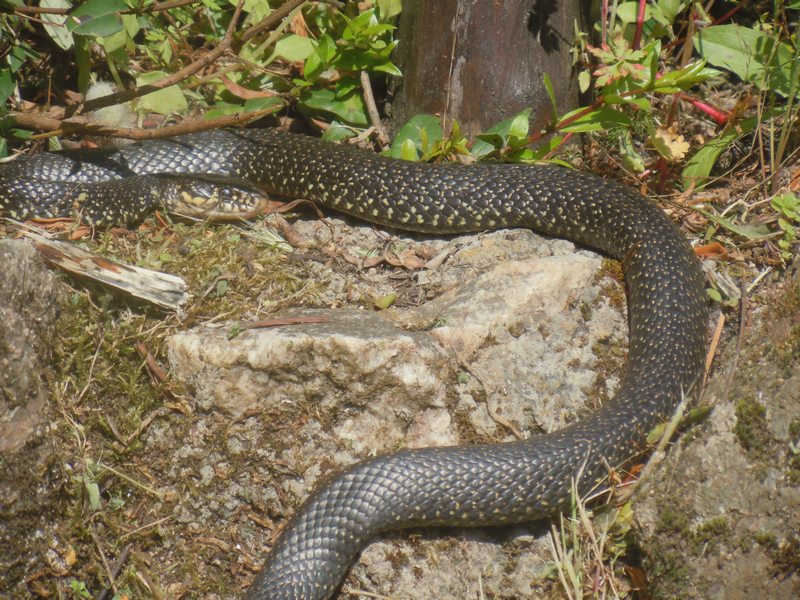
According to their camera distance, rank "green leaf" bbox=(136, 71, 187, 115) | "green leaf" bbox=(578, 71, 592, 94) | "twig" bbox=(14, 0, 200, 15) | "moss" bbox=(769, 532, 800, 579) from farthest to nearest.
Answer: "green leaf" bbox=(136, 71, 187, 115) → "green leaf" bbox=(578, 71, 592, 94) → "twig" bbox=(14, 0, 200, 15) → "moss" bbox=(769, 532, 800, 579)

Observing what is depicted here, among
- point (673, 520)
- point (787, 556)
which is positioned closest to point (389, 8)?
point (673, 520)

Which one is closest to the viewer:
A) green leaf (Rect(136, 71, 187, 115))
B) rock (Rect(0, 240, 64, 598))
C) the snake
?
rock (Rect(0, 240, 64, 598))

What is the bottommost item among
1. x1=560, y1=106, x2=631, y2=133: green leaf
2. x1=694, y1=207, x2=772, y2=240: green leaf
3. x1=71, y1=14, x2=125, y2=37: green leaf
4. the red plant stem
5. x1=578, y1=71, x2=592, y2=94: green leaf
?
x1=694, y1=207, x2=772, y2=240: green leaf

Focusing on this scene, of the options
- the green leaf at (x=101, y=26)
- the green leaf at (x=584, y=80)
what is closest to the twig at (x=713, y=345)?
the green leaf at (x=584, y=80)

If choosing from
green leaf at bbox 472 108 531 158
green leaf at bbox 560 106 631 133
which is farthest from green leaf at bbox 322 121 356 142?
green leaf at bbox 560 106 631 133

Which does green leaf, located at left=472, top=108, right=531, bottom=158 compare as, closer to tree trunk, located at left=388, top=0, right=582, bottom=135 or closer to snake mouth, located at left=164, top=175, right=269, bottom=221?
tree trunk, located at left=388, top=0, right=582, bottom=135

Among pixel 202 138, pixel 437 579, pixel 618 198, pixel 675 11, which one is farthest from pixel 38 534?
pixel 675 11

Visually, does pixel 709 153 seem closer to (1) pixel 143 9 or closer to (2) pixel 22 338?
(1) pixel 143 9
